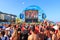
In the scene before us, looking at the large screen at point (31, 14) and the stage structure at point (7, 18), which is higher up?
the large screen at point (31, 14)

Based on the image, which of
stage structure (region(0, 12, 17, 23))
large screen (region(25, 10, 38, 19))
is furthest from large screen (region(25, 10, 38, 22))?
stage structure (region(0, 12, 17, 23))

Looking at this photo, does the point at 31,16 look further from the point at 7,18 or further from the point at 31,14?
the point at 7,18

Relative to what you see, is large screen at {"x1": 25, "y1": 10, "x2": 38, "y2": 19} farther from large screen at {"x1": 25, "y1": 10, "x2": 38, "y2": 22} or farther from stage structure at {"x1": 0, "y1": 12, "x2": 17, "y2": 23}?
stage structure at {"x1": 0, "y1": 12, "x2": 17, "y2": 23}

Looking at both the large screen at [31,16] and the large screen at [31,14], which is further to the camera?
the large screen at [31,16]

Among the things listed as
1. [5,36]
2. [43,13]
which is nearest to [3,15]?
[43,13]

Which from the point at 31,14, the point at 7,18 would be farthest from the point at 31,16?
the point at 7,18

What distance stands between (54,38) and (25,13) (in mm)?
17128

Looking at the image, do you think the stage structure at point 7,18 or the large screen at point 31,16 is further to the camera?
the stage structure at point 7,18

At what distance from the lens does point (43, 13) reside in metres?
18.8

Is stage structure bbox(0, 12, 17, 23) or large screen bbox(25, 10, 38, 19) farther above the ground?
large screen bbox(25, 10, 38, 19)

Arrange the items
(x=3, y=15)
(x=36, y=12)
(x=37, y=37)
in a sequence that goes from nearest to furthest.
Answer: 1. (x=37, y=37)
2. (x=36, y=12)
3. (x=3, y=15)

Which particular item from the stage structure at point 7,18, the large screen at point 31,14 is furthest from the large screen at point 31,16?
the stage structure at point 7,18

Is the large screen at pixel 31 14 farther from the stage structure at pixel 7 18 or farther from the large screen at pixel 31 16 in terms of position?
the stage structure at pixel 7 18

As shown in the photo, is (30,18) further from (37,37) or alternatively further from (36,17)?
(37,37)
